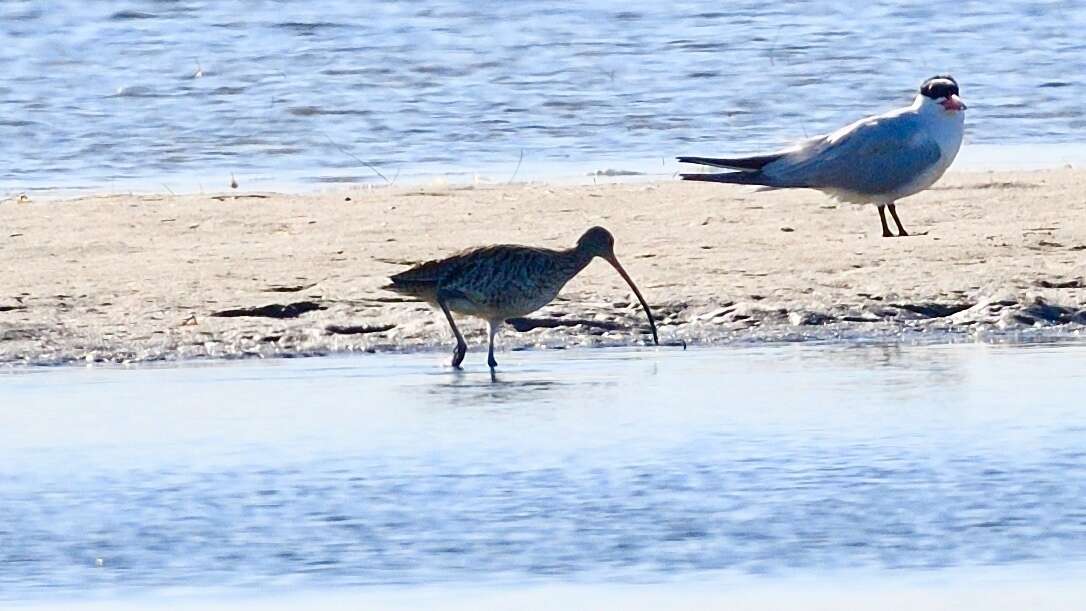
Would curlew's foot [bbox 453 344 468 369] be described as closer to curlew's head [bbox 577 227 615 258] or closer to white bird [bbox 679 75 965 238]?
curlew's head [bbox 577 227 615 258]

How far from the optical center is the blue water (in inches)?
626

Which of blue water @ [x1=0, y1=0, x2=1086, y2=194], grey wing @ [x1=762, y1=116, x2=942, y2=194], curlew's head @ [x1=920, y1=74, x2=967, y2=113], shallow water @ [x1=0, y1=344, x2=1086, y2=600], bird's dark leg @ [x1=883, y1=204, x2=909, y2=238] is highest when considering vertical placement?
blue water @ [x1=0, y1=0, x2=1086, y2=194]

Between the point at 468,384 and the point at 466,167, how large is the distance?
6.54 meters

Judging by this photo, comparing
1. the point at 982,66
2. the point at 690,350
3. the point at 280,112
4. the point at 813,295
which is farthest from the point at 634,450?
the point at 982,66

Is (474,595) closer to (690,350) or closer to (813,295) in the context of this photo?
(690,350)

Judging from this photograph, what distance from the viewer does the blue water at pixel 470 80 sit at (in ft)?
52.1

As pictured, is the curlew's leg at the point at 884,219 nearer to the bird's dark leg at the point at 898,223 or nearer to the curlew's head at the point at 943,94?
the bird's dark leg at the point at 898,223

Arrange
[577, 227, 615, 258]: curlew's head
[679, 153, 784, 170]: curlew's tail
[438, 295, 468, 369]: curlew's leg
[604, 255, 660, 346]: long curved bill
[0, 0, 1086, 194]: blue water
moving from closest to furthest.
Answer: [438, 295, 468, 369]: curlew's leg
[604, 255, 660, 346]: long curved bill
[577, 227, 615, 258]: curlew's head
[679, 153, 784, 170]: curlew's tail
[0, 0, 1086, 194]: blue water

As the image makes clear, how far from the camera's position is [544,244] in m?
11.4

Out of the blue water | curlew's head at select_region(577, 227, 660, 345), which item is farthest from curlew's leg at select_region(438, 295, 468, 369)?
the blue water

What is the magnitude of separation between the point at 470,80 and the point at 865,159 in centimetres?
705

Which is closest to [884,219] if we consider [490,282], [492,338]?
[492,338]

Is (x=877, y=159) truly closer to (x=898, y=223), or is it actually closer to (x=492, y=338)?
(x=898, y=223)

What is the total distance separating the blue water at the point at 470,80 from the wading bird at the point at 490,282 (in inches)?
194
